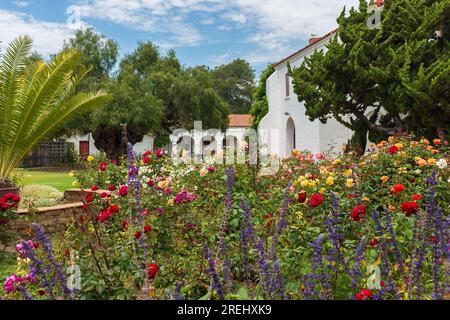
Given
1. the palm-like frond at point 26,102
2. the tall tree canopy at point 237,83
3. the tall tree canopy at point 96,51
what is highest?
the tall tree canopy at point 237,83

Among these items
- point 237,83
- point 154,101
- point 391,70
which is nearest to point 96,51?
point 154,101

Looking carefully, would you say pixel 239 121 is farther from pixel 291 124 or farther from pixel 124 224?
pixel 124 224

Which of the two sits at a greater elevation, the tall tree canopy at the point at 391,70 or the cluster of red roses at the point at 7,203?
the tall tree canopy at the point at 391,70

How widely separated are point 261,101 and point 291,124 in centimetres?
345

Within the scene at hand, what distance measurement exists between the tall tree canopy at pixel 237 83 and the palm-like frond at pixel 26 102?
47.0 m

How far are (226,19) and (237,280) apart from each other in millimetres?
3224

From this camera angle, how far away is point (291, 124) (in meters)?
21.3

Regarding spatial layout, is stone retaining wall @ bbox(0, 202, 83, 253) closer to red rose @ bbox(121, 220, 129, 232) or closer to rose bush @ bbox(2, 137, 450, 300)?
rose bush @ bbox(2, 137, 450, 300)

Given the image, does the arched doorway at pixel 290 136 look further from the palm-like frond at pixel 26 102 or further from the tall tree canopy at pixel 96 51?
the palm-like frond at pixel 26 102

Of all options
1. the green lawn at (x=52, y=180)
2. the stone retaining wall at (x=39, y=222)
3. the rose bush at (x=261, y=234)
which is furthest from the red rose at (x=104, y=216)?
the green lawn at (x=52, y=180)

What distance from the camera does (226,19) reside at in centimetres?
530

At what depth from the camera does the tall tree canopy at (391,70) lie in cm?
1002
